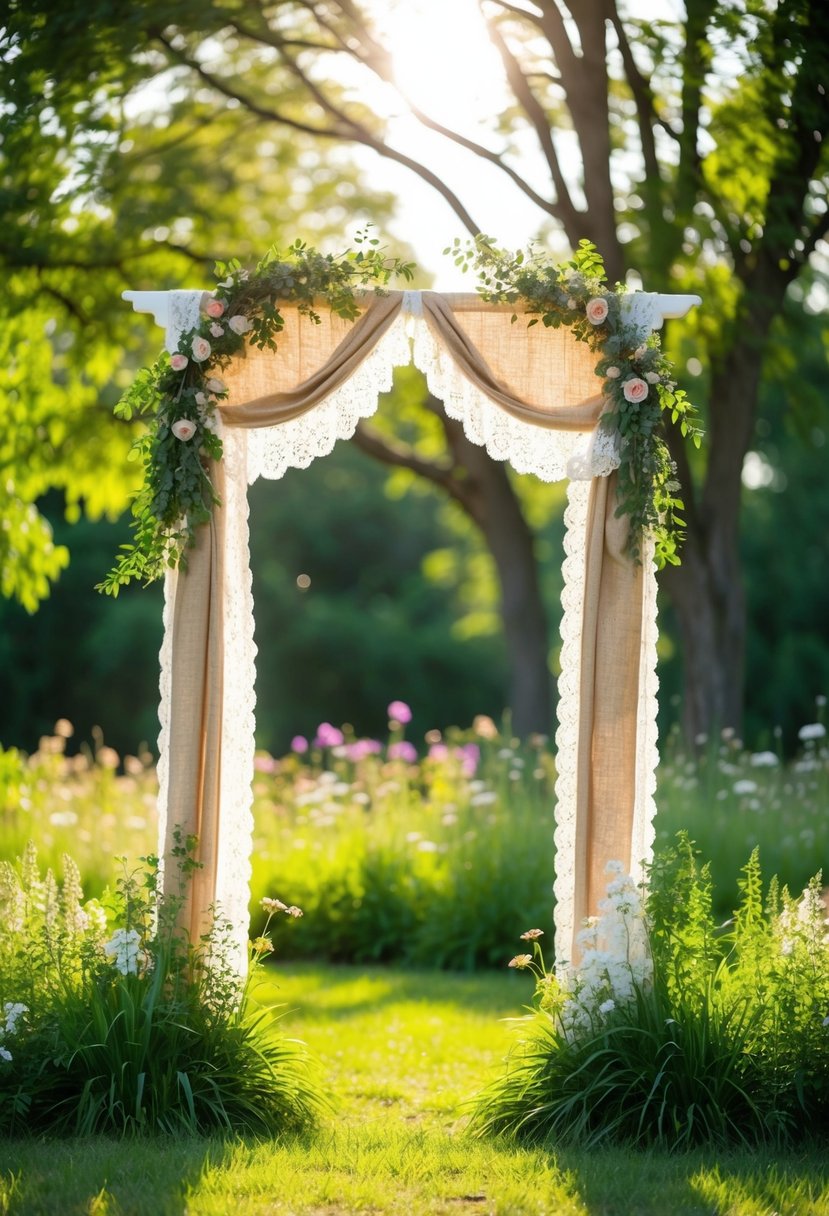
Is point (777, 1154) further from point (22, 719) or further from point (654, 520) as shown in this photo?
point (22, 719)

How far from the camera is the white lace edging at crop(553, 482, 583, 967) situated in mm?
4566

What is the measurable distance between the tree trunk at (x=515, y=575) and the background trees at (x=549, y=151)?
258 mm

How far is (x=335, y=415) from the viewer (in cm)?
468

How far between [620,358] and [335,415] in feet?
3.25

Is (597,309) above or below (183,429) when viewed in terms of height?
above

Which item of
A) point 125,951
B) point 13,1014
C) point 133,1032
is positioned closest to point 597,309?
point 125,951

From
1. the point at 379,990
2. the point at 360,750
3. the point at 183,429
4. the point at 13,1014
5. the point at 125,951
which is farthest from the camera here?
the point at 360,750

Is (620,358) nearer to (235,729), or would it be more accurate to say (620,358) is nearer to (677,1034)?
(235,729)

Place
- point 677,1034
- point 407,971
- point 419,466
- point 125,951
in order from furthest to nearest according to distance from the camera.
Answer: point 419,466 → point 407,971 → point 125,951 → point 677,1034

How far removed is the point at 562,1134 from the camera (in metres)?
4.04

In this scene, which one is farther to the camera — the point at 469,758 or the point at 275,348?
the point at 469,758

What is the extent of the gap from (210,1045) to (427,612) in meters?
23.8

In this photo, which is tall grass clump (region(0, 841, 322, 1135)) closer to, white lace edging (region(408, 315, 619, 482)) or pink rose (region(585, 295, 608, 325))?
white lace edging (region(408, 315, 619, 482))

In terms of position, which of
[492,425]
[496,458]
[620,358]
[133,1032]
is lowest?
[133,1032]
